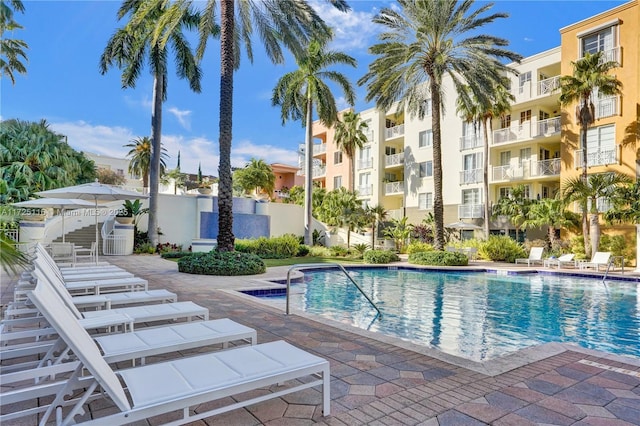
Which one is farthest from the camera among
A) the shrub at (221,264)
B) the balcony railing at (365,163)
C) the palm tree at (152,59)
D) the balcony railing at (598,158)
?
the balcony railing at (365,163)

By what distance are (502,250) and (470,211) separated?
6.94m

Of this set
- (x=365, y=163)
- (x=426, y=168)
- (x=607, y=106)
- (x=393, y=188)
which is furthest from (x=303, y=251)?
(x=607, y=106)

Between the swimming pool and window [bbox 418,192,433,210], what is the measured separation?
16707 millimetres

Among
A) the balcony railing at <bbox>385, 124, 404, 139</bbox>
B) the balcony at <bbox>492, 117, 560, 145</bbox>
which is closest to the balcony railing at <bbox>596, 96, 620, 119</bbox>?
the balcony at <bbox>492, 117, 560, 145</bbox>

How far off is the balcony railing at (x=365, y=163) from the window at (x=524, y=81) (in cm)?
1380

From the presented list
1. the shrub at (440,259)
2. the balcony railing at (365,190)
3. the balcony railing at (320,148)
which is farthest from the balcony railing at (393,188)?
the shrub at (440,259)

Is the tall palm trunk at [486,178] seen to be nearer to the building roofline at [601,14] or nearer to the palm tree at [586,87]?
the palm tree at [586,87]

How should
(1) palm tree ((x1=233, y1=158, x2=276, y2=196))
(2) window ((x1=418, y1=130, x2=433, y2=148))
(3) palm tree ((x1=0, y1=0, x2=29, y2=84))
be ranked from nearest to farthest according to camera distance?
(3) palm tree ((x1=0, y1=0, x2=29, y2=84)), (2) window ((x1=418, y1=130, x2=433, y2=148)), (1) palm tree ((x1=233, y1=158, x2=276, y2=196))

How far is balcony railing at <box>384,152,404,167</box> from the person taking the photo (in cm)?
3491

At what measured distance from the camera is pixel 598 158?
22.6m

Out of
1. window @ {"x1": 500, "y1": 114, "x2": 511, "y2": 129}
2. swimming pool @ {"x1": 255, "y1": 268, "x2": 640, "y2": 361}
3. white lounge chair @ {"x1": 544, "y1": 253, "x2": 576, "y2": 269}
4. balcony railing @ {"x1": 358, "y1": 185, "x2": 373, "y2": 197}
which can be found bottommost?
swimming pool @ {"x1": 255, "y1": 268, "x2": 640, "y2": 361}

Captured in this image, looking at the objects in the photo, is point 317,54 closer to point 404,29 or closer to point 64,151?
point 404,29

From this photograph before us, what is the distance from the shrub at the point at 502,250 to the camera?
21708mm

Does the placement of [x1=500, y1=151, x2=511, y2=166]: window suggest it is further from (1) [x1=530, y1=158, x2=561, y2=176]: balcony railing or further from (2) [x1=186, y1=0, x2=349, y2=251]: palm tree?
(2) [x1=186, y1=0, x2=349, y2=251]: palm tree
